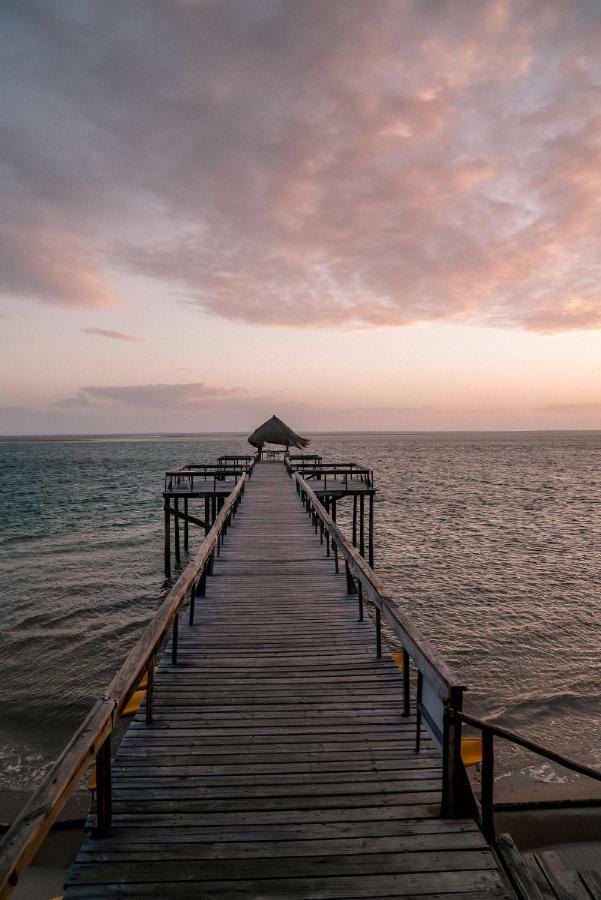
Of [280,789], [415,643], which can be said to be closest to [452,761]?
[415,643]

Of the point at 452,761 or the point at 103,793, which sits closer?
the point at 103,793

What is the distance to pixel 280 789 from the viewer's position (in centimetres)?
345

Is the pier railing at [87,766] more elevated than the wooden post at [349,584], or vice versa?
the pier railing at [87,766]

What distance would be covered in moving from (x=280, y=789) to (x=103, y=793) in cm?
116

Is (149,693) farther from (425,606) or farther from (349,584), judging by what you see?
(425,606)

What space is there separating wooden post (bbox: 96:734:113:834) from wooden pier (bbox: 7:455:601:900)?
0.01 metres

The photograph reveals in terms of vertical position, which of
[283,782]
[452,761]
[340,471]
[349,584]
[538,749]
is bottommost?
[283,782]

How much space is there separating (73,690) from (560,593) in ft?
43.7

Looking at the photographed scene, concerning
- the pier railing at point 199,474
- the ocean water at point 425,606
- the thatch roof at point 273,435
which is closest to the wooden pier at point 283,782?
the ocean water at point 425,606

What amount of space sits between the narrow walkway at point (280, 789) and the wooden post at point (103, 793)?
83mm

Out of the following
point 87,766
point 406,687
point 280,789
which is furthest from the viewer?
point 406,687

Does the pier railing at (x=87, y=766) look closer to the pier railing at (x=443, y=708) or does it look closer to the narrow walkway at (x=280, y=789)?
Result: the narrow walkway at (x=280, y=789)

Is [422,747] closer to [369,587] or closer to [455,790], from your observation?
[455,790]

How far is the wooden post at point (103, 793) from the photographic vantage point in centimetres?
296
